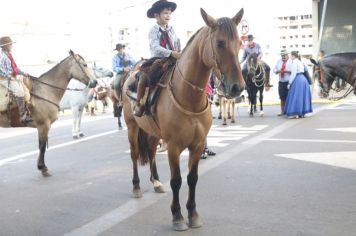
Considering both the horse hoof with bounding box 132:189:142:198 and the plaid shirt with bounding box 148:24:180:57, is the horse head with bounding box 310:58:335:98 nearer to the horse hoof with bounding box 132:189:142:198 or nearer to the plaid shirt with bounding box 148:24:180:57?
the plaid shirt with bounding box 148:24:180:57

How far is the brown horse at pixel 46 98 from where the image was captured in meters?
8.69

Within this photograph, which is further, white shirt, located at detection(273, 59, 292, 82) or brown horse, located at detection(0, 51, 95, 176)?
white shirt, located at detection(273, 59, 292, 82)

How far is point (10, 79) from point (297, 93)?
32.4 feet

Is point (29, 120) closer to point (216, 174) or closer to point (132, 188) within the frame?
point (132, 188)

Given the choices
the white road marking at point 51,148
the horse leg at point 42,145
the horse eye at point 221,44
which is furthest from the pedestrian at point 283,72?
the horse eye at point 221,44

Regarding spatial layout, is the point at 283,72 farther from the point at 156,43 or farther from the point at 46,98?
the point at 156,43

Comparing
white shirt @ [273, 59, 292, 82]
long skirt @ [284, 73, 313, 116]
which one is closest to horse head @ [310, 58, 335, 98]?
long skirt @ [284, 73, 313, 116]

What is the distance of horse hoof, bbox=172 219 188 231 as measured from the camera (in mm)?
5246

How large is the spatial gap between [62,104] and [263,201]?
931 centimetres

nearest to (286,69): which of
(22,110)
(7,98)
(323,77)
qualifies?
(323,77)

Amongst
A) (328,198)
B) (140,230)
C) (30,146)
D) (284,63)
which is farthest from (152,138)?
(284,63)

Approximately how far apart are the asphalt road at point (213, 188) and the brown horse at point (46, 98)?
80cm

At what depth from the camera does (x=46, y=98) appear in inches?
353

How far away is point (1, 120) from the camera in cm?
895
